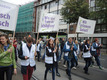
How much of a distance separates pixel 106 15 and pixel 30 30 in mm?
38625

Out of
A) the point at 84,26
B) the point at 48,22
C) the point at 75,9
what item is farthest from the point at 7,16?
the point at 75,9

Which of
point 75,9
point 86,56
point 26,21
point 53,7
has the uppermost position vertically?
point 53,7

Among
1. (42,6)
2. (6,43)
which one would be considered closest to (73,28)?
(42,6)

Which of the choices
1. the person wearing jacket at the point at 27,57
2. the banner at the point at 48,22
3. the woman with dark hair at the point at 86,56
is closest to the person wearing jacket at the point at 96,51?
the woman with dark hair at the point at 86,56

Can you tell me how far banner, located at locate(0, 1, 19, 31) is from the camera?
153 inches

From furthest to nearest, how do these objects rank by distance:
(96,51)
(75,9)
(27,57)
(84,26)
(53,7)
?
(53,7) → (75,9) → (84,26) → (96,51) → (27,57)

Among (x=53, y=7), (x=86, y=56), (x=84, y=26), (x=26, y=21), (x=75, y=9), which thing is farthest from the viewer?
(x=26, y=21)

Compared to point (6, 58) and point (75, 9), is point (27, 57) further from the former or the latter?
point (75, 9)

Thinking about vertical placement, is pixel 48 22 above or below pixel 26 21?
below

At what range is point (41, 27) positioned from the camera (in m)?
5.07

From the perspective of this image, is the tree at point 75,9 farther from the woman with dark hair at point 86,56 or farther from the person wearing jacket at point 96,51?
the woman with dark hair at point 86,56

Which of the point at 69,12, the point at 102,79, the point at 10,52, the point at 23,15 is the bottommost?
the point at 102,79

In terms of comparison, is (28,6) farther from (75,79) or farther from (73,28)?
(75,79)

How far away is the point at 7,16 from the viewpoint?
388cm
